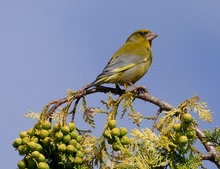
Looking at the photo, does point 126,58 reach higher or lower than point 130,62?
higher

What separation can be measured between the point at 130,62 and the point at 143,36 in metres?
1.23

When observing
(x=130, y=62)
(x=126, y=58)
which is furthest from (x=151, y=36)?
(x=130, y=62)

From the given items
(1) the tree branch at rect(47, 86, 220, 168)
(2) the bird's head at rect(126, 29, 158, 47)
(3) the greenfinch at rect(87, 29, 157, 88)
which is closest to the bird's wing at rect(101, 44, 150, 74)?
(3) the greenfinch at rect(87, 29, 157, 88)

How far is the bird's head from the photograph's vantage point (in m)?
7.90

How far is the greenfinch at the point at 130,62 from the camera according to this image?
630cm

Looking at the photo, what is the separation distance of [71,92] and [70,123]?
46 centimetres

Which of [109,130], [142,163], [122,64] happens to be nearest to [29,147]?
[109,130]

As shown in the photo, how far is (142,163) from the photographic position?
128 inches

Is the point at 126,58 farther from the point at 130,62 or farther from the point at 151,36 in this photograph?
the point at 151,36

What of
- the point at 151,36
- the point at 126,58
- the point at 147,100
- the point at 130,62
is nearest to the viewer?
the point at 147,100

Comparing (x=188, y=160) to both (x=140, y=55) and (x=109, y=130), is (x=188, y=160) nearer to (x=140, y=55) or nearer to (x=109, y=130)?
(x=109, y=130)

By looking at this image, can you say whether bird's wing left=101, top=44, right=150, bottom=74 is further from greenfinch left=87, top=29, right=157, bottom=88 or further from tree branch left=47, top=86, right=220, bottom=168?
tree branch left=47, top=86, right=220, bottom=168

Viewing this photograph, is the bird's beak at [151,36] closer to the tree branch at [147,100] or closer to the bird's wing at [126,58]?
the bird's wing at [126,58]

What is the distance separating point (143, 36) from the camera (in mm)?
7984
